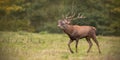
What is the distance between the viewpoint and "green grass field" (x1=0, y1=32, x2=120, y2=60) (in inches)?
563

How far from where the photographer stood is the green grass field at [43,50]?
563 inches

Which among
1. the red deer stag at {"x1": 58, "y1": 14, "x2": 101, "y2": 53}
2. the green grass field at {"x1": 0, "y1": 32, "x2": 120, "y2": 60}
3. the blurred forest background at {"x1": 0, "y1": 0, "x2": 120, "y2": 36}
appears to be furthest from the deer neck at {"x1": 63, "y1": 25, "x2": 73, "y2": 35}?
the blurred forest background at {"x1": 0, "y1": 0, "x2": 120, "y2": 36}

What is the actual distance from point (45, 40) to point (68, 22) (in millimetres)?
3975

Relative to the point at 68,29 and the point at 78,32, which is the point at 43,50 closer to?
the point at 68,29

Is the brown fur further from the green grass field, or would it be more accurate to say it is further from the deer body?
the green grass field

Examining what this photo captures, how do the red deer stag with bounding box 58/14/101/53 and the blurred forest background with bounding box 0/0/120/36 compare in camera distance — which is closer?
the red deer stag with bounding box 58/14/101/53

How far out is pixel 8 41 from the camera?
1856cm

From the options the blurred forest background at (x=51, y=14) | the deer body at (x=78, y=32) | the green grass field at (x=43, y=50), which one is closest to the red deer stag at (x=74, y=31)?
the deer body at (x=78, y=32)

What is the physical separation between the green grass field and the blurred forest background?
29.2ft

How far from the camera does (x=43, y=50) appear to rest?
16328mm

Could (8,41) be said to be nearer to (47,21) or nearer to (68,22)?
(68,22)

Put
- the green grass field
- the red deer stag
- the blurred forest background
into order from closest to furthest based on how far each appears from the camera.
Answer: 1. the green grass field
2. the red deer stag
3. the blurred forest background

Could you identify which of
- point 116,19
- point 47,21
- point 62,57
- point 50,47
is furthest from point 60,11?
point 62,57

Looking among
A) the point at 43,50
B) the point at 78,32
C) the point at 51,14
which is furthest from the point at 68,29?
the point at 51,14
